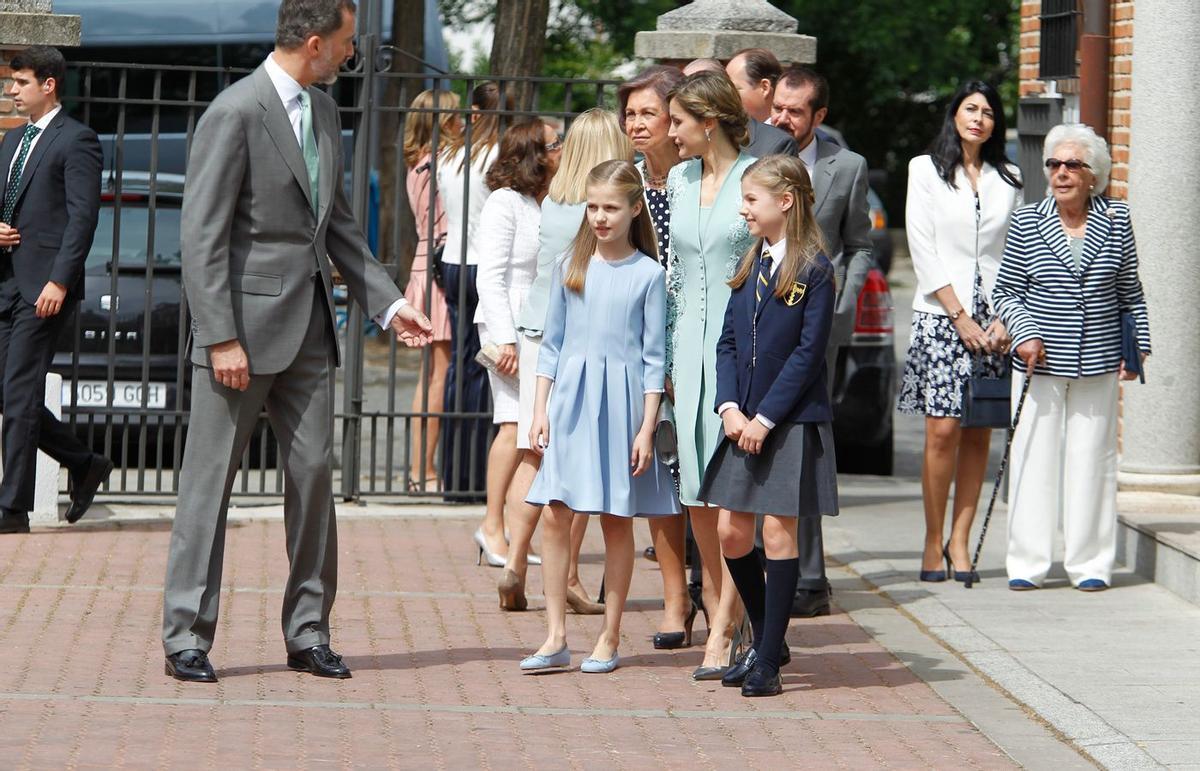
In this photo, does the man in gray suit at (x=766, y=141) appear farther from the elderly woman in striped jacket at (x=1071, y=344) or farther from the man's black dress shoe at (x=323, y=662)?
the man's black dress shoe at (x=323, y=662)

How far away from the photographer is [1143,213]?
8672 millimetres

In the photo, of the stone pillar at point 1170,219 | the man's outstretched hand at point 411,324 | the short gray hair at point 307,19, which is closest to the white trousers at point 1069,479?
the stone pillar at point 1170,219

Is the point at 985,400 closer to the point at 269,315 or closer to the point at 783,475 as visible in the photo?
the point at 783,475

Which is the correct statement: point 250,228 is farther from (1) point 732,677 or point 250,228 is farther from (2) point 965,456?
(2) point 965,456

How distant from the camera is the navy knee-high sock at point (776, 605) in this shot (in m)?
6.10

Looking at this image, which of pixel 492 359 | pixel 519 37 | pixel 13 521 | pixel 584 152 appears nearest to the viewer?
pixel 584 152

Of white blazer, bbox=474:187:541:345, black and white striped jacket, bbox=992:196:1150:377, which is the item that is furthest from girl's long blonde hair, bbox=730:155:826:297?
Result: black and white striped jacket, bbox=992:196:1150:377

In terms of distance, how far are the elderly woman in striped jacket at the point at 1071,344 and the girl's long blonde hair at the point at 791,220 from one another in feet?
6.58

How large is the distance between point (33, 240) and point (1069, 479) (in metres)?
4.55

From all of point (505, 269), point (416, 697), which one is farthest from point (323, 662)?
point (505, 269)

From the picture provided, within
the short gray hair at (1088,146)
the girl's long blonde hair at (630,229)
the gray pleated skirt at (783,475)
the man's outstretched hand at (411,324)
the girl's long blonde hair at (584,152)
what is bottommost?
the gray pleated skirt at (783,475)

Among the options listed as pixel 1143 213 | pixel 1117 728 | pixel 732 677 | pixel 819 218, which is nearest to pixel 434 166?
Answer: pixel 819 218

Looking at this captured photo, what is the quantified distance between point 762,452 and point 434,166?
3.83 meters

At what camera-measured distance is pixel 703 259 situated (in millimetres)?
6352
